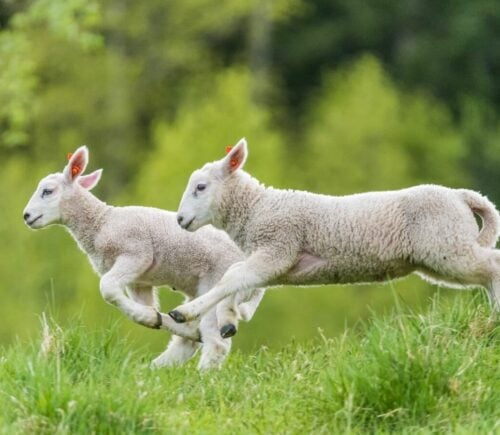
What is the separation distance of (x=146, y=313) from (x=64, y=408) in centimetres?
225

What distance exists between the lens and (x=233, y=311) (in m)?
9.49

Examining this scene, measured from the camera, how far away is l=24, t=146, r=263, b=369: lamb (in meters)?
9.73

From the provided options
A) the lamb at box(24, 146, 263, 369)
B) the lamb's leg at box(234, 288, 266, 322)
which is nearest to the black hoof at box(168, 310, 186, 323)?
the lamb at box(24, 146, 263, 369)

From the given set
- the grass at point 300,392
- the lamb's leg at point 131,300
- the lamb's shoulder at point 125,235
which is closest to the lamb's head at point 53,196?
the lamb's shoulder at point 125,235

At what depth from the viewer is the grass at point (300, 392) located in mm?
7406

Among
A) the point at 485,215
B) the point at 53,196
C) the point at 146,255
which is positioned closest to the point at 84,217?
the point at 53,196

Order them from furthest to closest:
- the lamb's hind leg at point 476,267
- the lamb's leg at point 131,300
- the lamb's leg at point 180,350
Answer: the lamb's leg at point 180,350, the lamb's leg at point 131,300, the lamb's hind leg at point 476,267

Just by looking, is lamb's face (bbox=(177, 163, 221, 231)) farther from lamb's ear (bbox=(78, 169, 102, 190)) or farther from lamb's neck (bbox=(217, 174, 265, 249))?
lamb's ear (bbox=(78, 169, 102, 190))

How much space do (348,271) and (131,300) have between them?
1380 mm

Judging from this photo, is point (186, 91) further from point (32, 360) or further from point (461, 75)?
point (32, 360)

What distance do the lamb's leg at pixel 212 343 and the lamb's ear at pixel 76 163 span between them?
1258 mm

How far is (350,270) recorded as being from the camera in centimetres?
913

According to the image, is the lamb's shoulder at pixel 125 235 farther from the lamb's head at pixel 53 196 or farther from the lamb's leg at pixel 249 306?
the lamb's leg at pixel 249 306

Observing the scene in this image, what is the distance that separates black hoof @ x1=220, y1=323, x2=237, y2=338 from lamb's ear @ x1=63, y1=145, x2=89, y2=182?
1.57 meters
